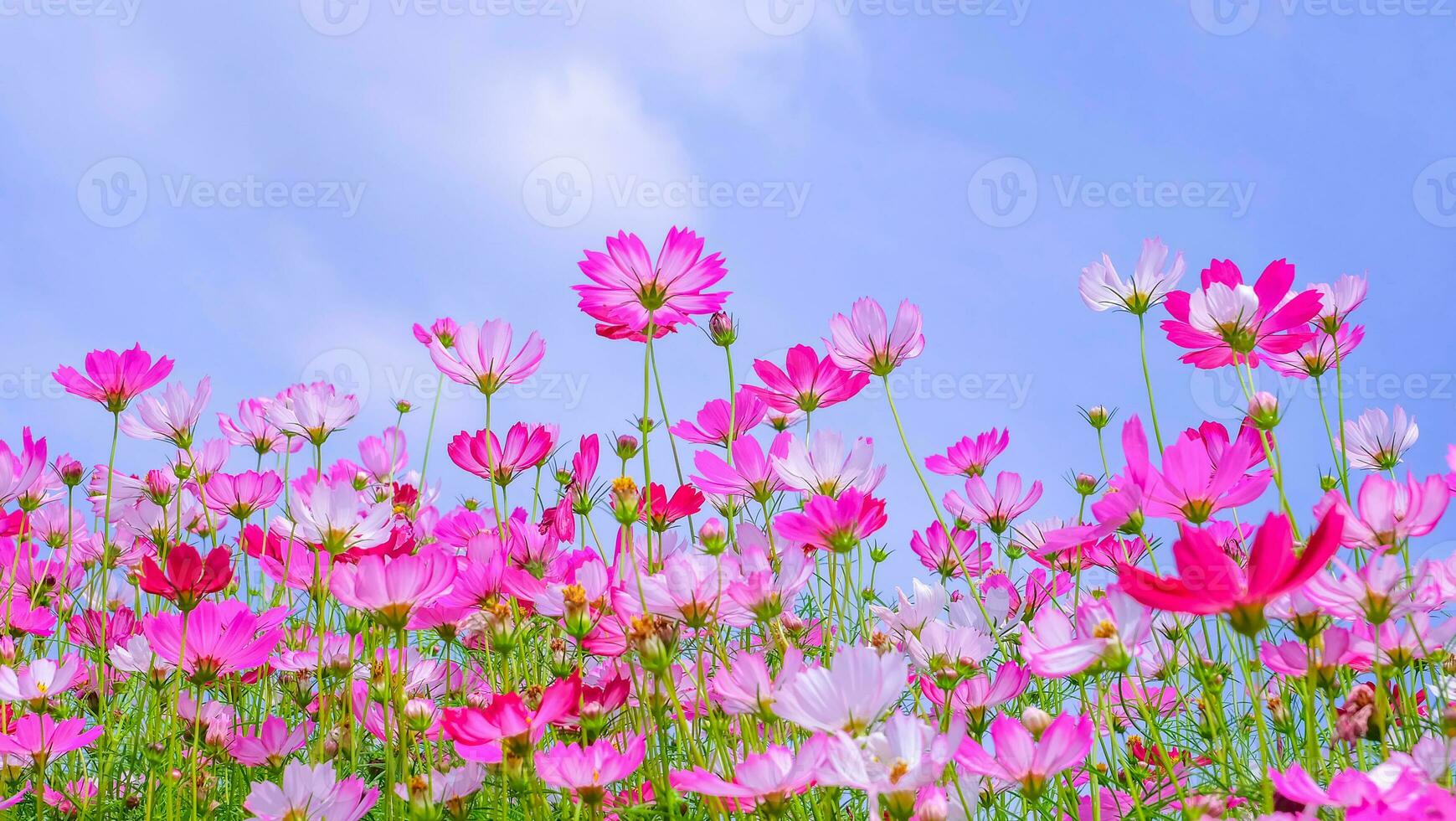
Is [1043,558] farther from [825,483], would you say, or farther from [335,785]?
[335,785]

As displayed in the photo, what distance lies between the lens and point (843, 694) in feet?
2.18

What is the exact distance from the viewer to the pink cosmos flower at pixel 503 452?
1.21 meters

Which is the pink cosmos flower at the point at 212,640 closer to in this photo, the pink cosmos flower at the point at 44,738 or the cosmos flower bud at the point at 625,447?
the pink cosmos flower at the point at 44,738

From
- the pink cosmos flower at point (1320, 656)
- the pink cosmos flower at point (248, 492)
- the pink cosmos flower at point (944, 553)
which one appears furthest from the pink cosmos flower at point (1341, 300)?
the pink cosmos flower at point (248, 492)

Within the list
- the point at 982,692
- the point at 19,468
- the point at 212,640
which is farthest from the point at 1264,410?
the point at 19,468

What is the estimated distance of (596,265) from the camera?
1.00 metres

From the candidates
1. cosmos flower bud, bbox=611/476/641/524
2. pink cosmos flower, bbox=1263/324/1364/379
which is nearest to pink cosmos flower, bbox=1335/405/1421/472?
pink cosmos flower, bbox=1263/324/1364/379

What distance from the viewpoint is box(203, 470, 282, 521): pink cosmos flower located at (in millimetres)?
1479

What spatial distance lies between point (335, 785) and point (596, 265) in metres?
0.52

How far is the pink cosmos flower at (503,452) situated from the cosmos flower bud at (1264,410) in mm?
746

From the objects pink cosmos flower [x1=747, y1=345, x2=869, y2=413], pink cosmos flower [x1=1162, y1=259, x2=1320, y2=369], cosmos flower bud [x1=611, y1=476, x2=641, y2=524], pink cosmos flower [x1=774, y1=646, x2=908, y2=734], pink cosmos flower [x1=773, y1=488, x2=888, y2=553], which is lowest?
pink cosmos flower [x1=774, y1=646, x2=908, y2=734]

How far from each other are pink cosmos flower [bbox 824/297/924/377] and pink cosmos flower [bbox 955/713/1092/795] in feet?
1.66

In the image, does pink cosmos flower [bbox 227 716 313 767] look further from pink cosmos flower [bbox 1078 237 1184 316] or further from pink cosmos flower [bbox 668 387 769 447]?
pink cosmos flower [bbox 1078 237 1184 316]

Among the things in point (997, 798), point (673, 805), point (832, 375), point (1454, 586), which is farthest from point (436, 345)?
point (1454, 586)
